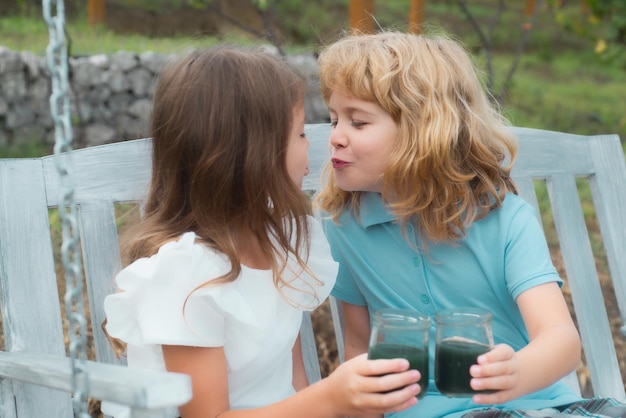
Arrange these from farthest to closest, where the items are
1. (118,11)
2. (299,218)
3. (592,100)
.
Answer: (118,11) < (592,100) < (299,218)

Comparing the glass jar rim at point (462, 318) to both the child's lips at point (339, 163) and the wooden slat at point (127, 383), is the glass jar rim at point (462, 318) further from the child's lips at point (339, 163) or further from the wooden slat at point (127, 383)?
the child's lips at point (339, 163)

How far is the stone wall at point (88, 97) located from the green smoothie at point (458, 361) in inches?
237

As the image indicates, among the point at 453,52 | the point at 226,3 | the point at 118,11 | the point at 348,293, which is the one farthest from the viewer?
the point at 226,3

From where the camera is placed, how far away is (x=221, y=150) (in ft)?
6.39

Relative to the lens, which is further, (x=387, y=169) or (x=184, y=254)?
(x=387, y=169)

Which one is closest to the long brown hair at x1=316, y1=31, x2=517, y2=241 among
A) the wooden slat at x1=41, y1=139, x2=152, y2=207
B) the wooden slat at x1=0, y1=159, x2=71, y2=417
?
the wooden slat at x1=41, y1=139, x2=152, y2=207

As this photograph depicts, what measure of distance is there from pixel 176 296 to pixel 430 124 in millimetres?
728

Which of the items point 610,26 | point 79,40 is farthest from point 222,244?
point 79,40

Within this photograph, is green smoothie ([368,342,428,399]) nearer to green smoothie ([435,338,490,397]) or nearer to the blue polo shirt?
green smoothie ([435,338,490,397])

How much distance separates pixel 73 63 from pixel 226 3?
6.61 meters

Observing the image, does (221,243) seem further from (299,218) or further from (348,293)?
(348,293)

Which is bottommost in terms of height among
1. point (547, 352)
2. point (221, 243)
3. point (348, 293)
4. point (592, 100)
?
point (547, 352)

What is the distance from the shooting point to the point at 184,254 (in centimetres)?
190

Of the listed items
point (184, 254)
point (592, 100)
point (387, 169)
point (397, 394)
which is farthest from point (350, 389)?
point (592, 100)
